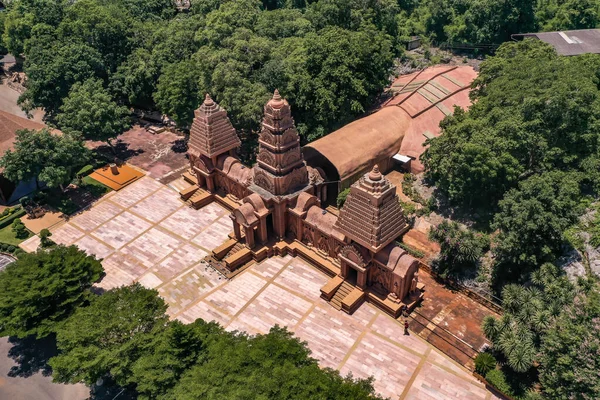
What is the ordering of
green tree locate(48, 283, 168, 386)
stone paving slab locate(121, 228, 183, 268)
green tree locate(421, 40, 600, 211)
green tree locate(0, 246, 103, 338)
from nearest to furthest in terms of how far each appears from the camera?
green tree locate(48, 283, 168, 386) → green tree locate(0, 246, 103, 338) → green tree locate(421, 40, 600, 211) → stone paving slab locate(121, 228, 183, 268)

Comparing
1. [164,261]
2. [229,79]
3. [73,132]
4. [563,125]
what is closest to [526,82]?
[563,125]

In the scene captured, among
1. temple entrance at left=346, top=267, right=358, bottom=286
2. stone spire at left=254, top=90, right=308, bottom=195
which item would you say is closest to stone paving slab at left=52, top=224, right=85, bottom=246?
stone spire at left=254, top=90, right=308, bottom=195

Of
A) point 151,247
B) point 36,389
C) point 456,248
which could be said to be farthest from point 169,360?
point 456,248

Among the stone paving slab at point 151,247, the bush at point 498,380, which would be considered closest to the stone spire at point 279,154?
the stone paving slab at point 151,247

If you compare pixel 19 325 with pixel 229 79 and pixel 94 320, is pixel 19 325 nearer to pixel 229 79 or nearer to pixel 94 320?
pixel 94 320

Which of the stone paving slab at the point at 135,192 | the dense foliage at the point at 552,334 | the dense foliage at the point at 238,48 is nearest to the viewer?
the dense foliage at the point at 552,334

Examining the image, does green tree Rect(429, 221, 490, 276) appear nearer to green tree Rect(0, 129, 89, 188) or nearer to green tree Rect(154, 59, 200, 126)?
green tree Rect(154, 59, 200, 126)

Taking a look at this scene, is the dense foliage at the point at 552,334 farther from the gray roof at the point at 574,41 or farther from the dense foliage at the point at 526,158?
the gray roof at the point at 574,41
